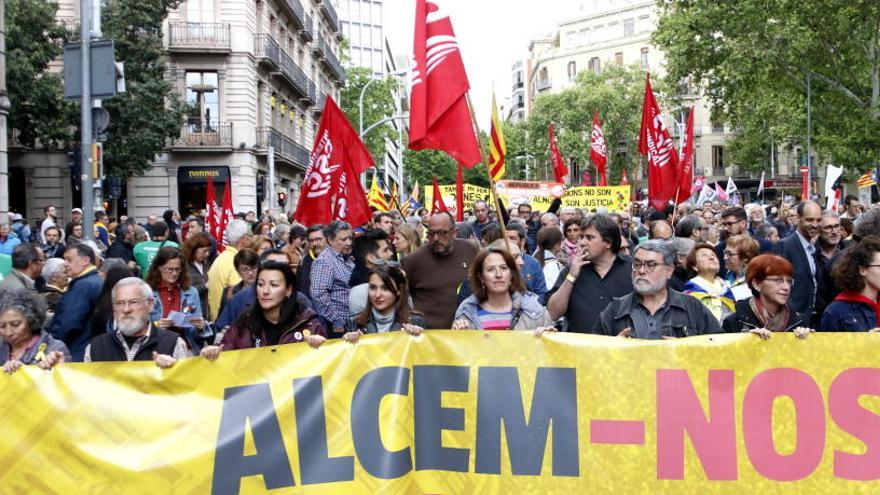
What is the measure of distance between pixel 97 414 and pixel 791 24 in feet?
85.2

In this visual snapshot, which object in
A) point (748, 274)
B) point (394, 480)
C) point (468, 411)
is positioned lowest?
point (394, 480)

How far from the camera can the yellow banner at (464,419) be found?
4594mm

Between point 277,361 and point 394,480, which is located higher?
point 277,361

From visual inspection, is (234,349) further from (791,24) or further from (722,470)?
(791,24)

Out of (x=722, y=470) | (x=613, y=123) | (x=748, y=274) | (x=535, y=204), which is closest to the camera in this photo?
(x=722, y=470)

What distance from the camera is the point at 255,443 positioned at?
477 centimetres

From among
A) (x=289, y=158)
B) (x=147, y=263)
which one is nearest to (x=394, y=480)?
(x=147, y=263)

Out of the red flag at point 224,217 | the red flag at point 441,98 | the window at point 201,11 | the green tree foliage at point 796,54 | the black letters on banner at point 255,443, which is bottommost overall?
the black letters on banner at point 255,443

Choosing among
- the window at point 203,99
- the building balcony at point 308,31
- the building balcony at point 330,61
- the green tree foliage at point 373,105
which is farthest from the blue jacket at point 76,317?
the green tree foliage at point 373,105

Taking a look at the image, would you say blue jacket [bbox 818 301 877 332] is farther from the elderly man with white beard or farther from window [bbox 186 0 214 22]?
window [bbox 186 0 214 22]

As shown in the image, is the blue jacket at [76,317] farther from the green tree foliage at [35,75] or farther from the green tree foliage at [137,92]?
the green tree foliage at [137,92]

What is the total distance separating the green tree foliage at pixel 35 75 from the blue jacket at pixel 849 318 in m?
25.6

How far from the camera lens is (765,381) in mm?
4648

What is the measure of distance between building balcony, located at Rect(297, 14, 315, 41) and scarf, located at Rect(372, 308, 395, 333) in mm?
43201
